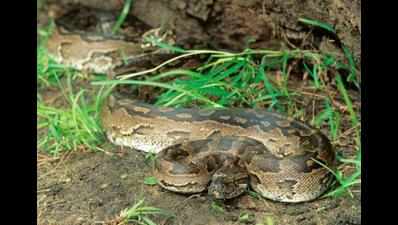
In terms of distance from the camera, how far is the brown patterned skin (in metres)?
7.22

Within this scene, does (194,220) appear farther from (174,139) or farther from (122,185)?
(174,139)

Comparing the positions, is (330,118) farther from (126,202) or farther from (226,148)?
(126,202)

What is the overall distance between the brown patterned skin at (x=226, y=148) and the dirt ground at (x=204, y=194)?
0.58 ft

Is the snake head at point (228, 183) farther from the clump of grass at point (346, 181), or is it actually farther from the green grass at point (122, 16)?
the green grass at point (122, 16)

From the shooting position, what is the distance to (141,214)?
22.8 ft

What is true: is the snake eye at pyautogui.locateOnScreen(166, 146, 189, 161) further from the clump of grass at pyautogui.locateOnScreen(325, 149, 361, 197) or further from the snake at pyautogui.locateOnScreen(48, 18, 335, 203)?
the clump of grass at pyautogui.locateOnScreen(325, 149, 361, 197)

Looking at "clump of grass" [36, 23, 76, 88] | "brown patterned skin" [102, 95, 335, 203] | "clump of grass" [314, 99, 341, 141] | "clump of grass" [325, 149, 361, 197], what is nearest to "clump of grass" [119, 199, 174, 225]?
"brown patterned skin" [102, 95, 335, 203]

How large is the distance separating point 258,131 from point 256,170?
1.09 meters

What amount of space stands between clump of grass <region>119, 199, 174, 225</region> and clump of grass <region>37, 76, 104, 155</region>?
206 cm

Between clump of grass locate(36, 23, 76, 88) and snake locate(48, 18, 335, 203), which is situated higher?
clump of grass locate(36, 23, 76, 88)

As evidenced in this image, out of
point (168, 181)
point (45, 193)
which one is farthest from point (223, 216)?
point (45, 193)

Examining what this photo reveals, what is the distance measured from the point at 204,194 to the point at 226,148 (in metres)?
0.77

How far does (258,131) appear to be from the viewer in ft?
27.6

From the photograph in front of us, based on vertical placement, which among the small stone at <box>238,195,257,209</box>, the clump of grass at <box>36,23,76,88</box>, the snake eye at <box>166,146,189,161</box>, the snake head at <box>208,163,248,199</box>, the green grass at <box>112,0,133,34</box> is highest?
the green grass at <box>112,0,133,34</box>
